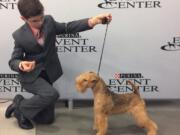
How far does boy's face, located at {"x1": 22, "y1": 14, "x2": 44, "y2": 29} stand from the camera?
200 centimetres

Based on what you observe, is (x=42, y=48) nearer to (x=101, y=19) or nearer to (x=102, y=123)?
(x=101, y=19)

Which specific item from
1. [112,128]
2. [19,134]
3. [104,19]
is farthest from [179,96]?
[19,134]

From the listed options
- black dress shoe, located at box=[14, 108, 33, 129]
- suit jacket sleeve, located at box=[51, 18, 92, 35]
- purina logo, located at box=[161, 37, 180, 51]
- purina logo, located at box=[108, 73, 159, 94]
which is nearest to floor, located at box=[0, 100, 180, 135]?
black dress shoe, located at box=[14, 108, 33, 129]

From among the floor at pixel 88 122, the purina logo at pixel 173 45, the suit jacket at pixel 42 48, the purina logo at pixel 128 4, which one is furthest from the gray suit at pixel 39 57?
the purina logo at pixel 173 45

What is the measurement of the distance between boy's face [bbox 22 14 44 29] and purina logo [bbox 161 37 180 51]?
73 cm

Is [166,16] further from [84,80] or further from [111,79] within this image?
[84,80]

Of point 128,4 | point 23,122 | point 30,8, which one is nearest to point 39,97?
point 23,122

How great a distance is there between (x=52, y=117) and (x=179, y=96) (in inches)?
30.1

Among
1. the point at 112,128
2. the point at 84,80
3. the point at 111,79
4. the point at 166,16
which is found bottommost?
the point at 112,128

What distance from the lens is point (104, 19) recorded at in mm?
2045

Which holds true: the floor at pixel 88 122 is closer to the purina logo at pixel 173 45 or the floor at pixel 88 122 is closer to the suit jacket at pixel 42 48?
the suit jacket at pixel 42 48

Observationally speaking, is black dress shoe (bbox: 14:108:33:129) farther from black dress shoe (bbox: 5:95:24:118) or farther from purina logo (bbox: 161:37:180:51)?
purina logo (bbox: 161:37:180:51)

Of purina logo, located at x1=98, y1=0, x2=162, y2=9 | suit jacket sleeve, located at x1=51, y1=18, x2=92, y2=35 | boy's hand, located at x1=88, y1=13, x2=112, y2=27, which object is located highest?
purina logo, located at x1=98, y1=0, x2=162, y2=9

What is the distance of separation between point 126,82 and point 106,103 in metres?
0.44
